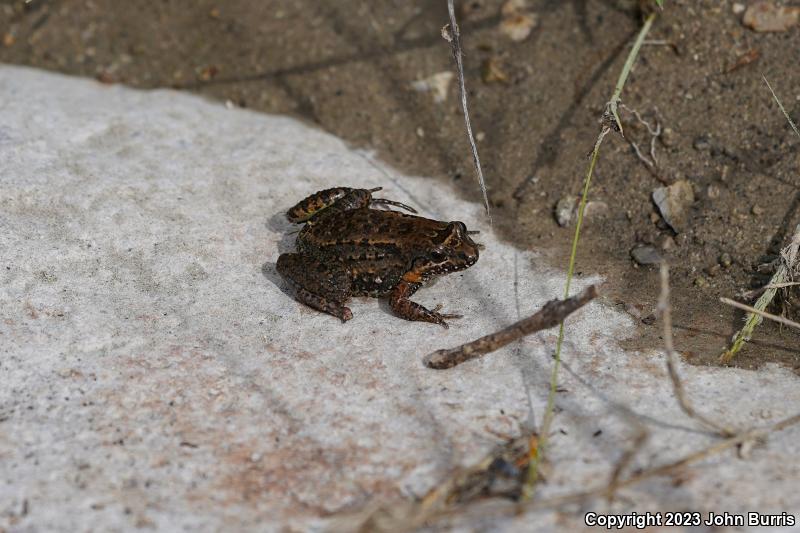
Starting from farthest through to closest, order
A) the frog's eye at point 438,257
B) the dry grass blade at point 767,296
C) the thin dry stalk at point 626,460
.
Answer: the frog's eye at point 438,257, the dry grass blade at point 767,296, the thin dry stalk at point 626,460

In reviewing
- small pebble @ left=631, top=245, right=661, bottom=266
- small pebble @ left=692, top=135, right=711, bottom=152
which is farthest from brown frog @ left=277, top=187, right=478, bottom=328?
small pebble @ left=692, top=135, right=711, bottom=152

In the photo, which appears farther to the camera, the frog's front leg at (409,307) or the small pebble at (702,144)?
the small pebble at (702,144)

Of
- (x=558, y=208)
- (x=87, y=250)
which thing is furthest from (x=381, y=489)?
(x=558, y=208)

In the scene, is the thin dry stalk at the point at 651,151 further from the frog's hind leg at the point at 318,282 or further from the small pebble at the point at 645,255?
the frog's hind leg at the point at 318,282

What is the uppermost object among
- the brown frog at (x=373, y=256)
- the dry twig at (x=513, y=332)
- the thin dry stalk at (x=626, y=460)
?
the brown frog at (x=373, y=256)

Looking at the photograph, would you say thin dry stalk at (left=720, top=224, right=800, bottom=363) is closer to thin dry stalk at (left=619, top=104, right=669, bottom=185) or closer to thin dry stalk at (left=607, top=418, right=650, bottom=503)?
thin dry stalk at (left=619, top=104, right=669, bottom=185)

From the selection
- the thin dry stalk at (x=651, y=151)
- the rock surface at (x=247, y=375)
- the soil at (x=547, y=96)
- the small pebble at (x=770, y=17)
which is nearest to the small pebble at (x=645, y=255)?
the soil at (x=547, y=96)

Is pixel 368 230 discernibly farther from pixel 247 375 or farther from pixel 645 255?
pixel 645 255

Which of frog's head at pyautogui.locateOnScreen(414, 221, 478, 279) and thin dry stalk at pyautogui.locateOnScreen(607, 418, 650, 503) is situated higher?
frog's head at pyautogui.locateOnScreen(414, 221, 478, 279)
